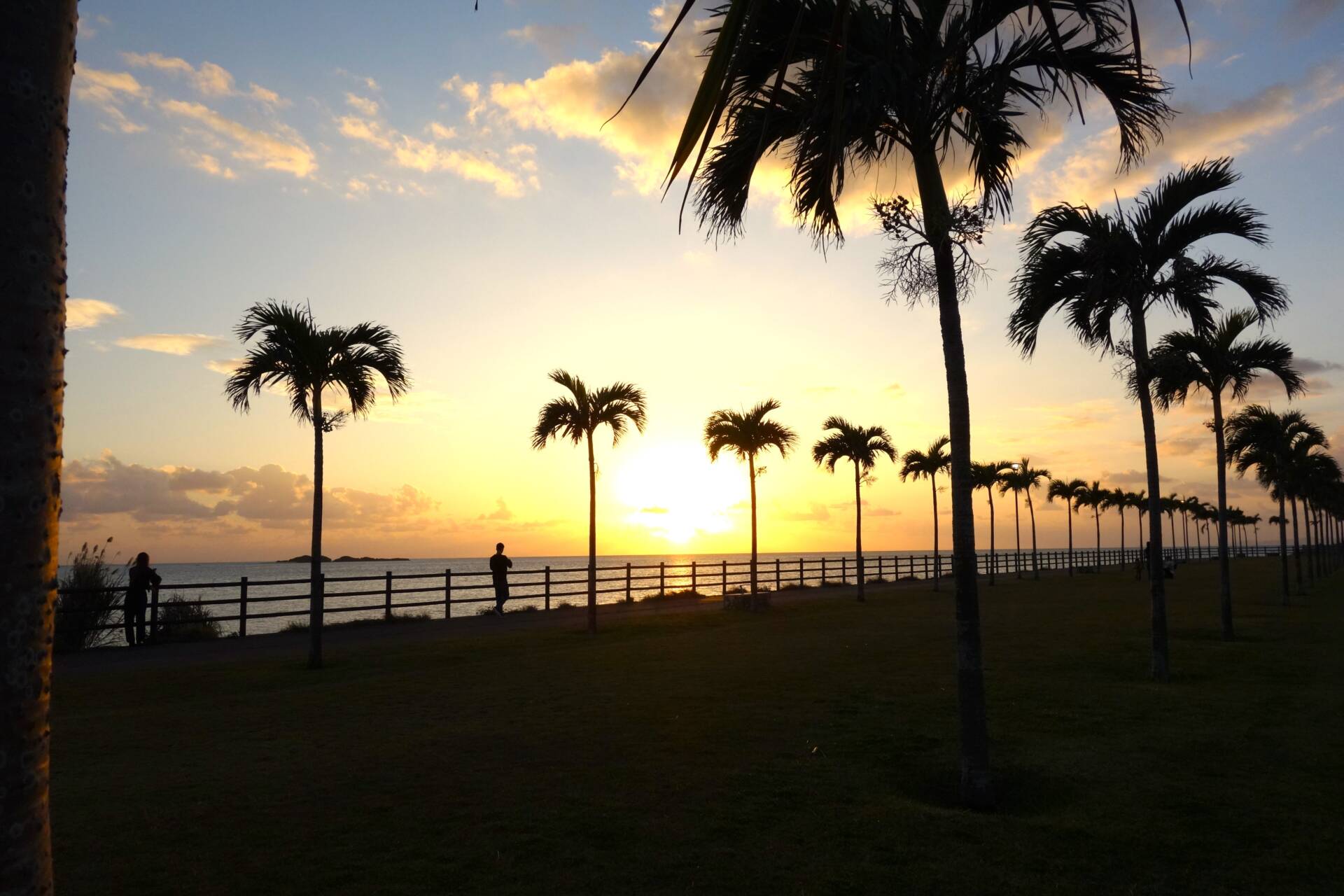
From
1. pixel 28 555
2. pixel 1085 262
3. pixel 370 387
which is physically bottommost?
pixel 28 555

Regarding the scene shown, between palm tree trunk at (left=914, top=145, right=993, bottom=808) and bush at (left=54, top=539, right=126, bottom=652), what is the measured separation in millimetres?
15114

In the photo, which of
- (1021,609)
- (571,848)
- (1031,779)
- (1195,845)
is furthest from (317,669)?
(1021,609)

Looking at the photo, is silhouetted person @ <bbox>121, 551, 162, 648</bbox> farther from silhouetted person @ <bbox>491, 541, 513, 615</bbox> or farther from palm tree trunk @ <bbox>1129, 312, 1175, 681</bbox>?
palm tree trunk @ <bbox>1129, 312, 1175, 681</bbox>

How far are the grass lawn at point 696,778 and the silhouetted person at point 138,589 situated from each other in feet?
13.2

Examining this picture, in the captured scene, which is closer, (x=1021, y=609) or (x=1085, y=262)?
(x=1085, y=262)

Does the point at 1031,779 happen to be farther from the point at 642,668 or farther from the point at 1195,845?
the point at 642,668

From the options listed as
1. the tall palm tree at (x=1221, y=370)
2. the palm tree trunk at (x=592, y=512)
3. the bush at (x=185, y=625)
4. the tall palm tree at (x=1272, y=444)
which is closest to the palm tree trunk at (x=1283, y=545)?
the tall palm tree at (x=1272, y=444)

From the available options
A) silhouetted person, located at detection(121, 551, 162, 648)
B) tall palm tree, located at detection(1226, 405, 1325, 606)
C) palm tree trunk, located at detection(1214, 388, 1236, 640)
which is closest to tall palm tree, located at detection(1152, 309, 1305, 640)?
palm tree trunk, located at detection(1214, 388, 1236, 640)

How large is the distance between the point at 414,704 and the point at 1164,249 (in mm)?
11865

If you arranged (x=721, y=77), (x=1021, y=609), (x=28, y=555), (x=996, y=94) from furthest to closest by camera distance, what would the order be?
(x=1021, y=609), (x=996, y=94), (x=28, y=555), (x=721, y=77)

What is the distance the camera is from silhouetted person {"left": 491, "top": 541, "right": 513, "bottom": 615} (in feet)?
76.3

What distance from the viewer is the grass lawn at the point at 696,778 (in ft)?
15.7

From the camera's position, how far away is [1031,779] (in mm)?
6664

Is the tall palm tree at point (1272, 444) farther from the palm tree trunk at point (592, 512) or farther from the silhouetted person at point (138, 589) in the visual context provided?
the silhouetted person at point (138, 589)
